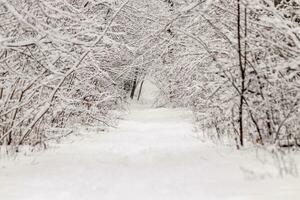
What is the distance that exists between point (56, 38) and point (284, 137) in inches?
145

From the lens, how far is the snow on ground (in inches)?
192

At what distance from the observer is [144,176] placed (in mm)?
6270

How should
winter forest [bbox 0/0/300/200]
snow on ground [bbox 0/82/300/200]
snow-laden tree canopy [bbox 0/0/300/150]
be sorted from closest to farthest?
snow on ground [bbox 0/82/300/200] < winter forest [bbox 0/0/300/200] < snow-laden tree canopy [bbox 0/0/300/150]

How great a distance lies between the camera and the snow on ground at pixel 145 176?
4876mm

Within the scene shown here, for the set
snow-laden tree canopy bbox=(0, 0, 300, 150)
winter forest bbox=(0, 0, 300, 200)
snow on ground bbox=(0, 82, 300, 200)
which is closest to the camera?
snow on ground bbox=(0, 82, 300, 200)

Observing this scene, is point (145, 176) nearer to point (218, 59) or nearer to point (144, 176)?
point (144, 176)

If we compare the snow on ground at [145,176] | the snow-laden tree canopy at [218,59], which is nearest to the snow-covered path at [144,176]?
the snow on ground at [145,176]

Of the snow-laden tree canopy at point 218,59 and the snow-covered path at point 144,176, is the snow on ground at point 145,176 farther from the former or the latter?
the snow-laden tree canopy at point 218,59

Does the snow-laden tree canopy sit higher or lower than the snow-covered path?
higher

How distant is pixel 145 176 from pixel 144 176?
0.04ft

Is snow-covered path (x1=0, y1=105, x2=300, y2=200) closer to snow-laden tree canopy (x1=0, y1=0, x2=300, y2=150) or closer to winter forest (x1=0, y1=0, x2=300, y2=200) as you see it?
winter forest (x1=0, y1=0, x2=300, y2=200)

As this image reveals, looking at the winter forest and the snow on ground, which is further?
the winter forest

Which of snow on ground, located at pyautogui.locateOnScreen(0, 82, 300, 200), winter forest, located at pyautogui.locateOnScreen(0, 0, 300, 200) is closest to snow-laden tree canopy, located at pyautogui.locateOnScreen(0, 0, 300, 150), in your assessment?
winter forest, located at pyautogui.locateOnScreen(0, 0, 300, 200)

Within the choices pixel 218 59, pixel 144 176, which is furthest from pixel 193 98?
pixel 144 176
